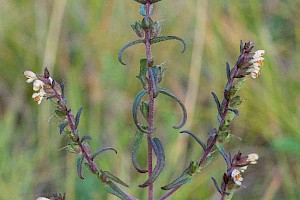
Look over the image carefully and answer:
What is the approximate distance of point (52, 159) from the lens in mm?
2223

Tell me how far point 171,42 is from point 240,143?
661mm

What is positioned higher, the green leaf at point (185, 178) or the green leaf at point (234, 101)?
the green leaf at point (234, 101)

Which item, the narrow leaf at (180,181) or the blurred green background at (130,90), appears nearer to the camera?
the narrow leaf at (180,181)

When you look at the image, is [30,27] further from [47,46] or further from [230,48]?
[230,48]

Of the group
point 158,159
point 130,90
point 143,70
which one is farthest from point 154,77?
point 130,90

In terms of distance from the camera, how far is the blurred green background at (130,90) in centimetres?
209

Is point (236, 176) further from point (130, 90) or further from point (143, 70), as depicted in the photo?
point (130, 90)

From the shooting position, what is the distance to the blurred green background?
6.84 feet

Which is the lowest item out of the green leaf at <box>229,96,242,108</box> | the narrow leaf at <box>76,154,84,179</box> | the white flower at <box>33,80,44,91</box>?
the narrow leaf at <box>76,154,84,179</box>

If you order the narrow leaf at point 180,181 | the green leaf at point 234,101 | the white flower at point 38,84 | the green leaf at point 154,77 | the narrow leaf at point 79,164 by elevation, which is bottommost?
the narrow leaf at point 180,181

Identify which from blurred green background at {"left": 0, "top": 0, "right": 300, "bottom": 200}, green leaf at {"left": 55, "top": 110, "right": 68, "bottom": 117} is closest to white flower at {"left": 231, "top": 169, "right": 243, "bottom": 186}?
green leaf at {"left": 55, "top": 110, "right": 68, "bottom": 117}

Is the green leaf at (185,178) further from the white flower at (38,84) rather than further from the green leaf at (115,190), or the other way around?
the white flower at (38,84)

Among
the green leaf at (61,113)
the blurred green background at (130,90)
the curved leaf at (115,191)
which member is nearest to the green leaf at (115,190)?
the curved leaf at (115,191)

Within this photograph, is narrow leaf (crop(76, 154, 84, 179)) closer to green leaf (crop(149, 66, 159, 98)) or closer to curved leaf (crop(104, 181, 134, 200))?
curved leaf (crop(104, 181, 134, 200))
